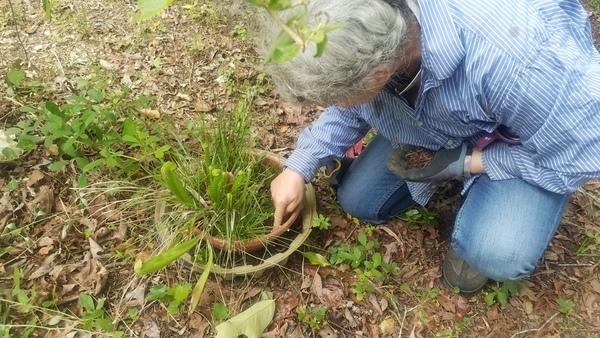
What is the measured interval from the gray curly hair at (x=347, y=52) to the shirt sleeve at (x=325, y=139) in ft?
1.63

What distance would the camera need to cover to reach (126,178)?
69.6 inches

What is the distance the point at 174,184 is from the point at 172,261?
8.8 inches

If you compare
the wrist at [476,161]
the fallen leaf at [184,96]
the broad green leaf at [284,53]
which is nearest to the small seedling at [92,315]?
the fallen leaf at [184,96]

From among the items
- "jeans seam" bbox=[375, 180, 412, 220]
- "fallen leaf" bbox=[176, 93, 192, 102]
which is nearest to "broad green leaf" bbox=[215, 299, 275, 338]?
"jeans seam" bbox=[375, 180, 412, 220]

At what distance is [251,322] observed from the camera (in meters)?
1.48

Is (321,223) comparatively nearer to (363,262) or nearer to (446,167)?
(363,262)

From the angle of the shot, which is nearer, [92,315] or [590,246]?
[92,315]

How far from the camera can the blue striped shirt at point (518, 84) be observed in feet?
3.73

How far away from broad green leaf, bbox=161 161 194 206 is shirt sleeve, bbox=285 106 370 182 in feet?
1.12

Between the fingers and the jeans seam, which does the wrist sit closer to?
the jeans seam

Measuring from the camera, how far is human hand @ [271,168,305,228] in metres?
1.52

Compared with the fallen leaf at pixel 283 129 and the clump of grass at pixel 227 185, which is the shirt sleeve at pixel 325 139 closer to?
the clump of grass at pixel 227 185

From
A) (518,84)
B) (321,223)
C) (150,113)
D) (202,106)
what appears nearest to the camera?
(518,84)

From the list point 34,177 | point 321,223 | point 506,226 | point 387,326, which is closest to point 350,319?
point 387,326
